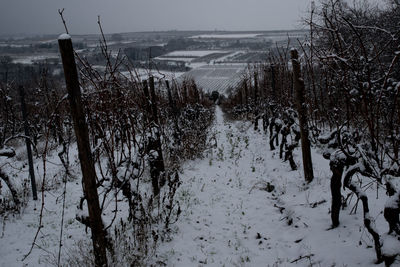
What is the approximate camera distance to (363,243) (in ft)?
10.3

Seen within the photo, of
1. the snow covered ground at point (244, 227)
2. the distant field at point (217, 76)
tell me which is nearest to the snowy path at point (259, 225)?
the snow covered ground at point (244, 227)

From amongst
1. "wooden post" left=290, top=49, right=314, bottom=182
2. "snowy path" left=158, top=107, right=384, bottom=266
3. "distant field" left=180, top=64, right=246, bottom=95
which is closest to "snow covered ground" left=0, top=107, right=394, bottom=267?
"snowy path" left=158, top=107, right=384, bottom=266

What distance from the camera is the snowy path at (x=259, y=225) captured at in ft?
11.2

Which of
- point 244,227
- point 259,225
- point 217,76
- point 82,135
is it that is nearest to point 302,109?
point 259,225

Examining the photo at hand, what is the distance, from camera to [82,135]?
249 centimetres

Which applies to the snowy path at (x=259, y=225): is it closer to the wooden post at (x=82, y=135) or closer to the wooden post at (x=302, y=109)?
the wooden post at (x=302, y=109)

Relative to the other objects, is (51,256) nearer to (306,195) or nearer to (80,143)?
(80,143)

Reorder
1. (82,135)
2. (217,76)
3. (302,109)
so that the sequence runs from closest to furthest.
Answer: (82,135) → (302,109) → (217,76)

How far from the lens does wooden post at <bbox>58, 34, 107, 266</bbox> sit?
2363 millimetres

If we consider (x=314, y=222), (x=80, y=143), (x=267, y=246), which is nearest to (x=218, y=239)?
(x=267, y=246)

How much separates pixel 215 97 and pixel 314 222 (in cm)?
4021

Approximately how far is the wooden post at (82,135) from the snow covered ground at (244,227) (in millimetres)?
570

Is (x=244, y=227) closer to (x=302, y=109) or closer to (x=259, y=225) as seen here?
(x=259, y=225)

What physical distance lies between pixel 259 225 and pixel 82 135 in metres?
3.22
